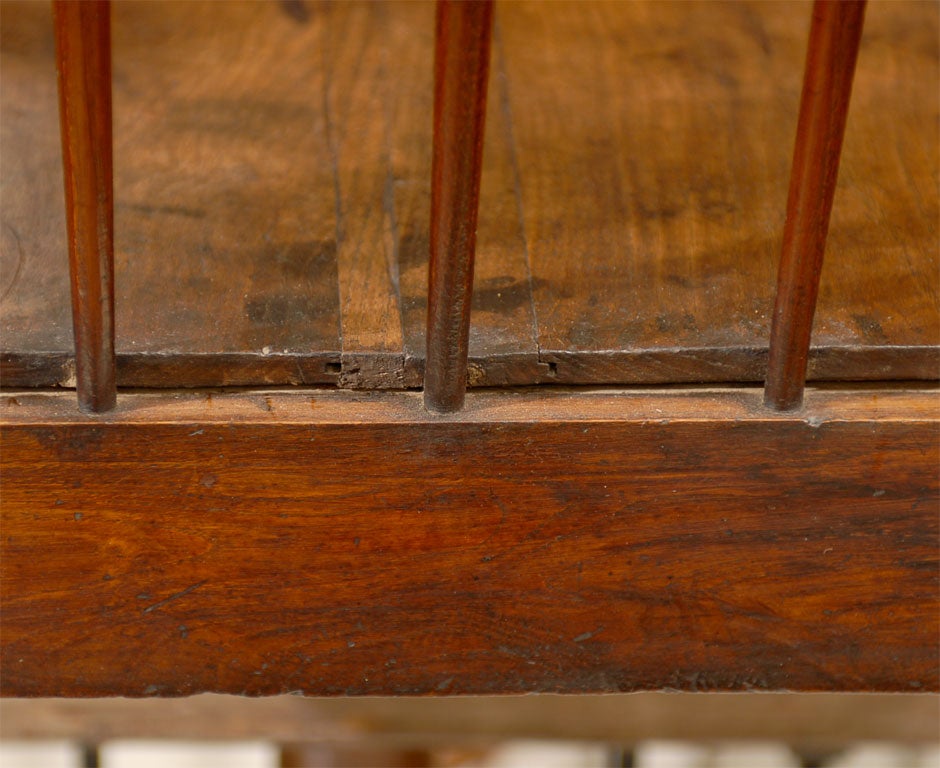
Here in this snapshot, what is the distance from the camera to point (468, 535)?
0.78 meters

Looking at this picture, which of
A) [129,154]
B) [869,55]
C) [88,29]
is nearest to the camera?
[88,29]

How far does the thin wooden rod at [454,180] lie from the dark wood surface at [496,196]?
0.05 meters

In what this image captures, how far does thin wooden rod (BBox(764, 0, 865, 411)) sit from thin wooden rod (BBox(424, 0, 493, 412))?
190 mm

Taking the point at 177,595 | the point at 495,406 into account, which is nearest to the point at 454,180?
the point at 495,406

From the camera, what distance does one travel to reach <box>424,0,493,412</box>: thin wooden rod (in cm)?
62

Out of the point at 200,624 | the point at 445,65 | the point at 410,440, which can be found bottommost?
the point at 200,624

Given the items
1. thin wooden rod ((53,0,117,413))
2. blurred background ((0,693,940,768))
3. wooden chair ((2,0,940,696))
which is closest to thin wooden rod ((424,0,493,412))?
wooden chair ((2,0,940,696))

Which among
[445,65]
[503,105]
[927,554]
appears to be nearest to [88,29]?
[445,65]

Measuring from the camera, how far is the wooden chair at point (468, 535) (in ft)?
2.47

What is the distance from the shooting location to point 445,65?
0.63 metres

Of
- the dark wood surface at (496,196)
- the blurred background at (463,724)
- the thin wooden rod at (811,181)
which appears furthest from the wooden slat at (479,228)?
the blurred background at (463,724)

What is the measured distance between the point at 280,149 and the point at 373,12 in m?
0.22

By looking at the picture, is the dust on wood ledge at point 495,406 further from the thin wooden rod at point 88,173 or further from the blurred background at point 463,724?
the blurred background at point 463,724

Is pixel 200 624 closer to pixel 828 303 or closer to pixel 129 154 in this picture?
pixel 129 154
